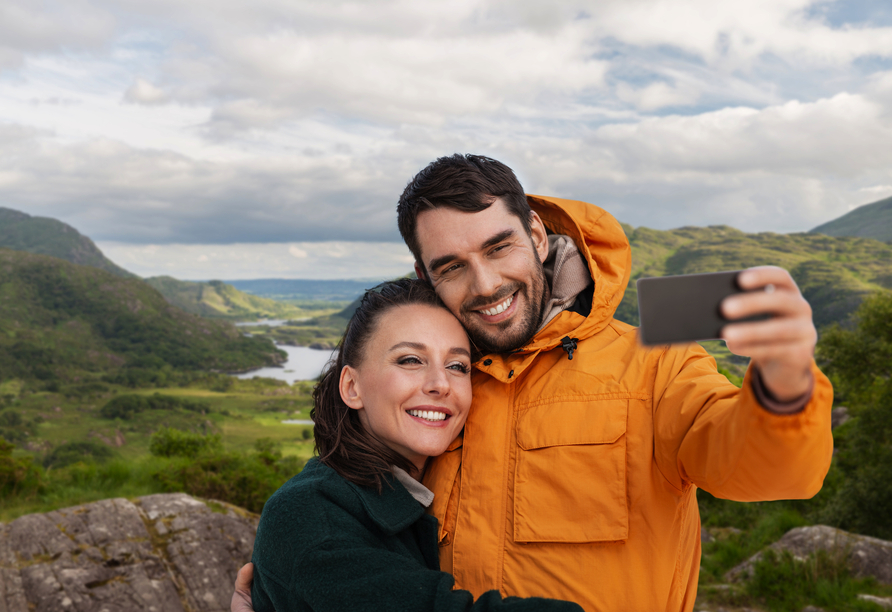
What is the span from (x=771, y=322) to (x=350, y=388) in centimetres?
201

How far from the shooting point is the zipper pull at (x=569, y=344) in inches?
96.1

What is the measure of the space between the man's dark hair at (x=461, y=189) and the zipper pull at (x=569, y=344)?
2.26ft

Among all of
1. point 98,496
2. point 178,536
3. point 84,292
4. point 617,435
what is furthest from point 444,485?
point 84,292

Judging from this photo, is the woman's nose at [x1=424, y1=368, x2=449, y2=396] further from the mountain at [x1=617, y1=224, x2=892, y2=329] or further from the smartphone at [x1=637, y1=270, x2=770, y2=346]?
the mountain at [x1=617, y1=224, x2=892, y2=329]

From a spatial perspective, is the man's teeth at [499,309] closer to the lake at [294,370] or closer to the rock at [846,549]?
the rock at [846,549]

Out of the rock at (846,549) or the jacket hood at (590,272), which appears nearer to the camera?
the jacket hood at (590,272)

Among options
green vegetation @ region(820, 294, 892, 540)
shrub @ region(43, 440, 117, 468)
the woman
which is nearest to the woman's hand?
the woman

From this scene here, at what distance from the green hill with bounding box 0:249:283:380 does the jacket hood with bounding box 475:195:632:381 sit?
178629 mm

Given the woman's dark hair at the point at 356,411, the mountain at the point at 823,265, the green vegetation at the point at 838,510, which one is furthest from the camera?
the mountain at the point at 823,265

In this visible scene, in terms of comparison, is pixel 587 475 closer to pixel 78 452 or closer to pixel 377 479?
pixel 377 479

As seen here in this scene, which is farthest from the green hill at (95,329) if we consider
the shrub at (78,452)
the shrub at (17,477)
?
the shrub at (17,477)

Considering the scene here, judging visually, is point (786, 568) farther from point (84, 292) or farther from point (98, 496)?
point (84, 292)

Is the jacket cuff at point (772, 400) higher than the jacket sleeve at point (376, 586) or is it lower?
higher

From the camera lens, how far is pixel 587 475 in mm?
2205
